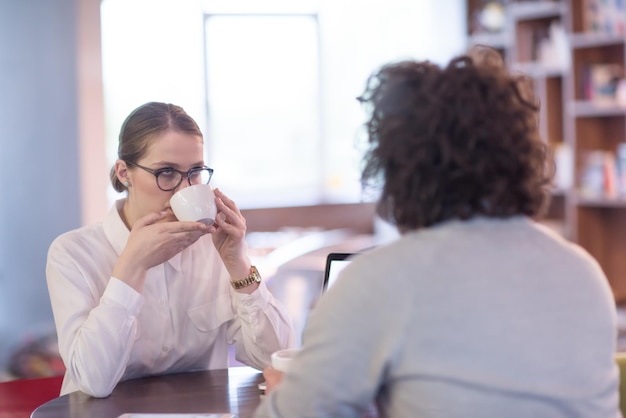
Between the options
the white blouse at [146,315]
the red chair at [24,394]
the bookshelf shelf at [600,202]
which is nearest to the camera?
the white blouse at [146,315]

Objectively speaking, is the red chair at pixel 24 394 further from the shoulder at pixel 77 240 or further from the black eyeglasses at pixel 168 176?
the black eyeglasses at pixel 168 176

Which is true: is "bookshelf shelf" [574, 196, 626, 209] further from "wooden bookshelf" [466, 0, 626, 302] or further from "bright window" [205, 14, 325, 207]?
"bright window" [205, 14, 325, 207]

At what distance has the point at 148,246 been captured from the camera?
1.64 m

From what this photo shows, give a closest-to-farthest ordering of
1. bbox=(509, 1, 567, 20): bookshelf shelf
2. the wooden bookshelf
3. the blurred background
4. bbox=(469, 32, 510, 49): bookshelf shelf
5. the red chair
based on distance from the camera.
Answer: the red chair
the wooden bookshelf
bbox=(509, 1, 567, 20): bookshelf shelf
the blurred background
bbox=(469, 32, 510, 49): bookshelf shelf

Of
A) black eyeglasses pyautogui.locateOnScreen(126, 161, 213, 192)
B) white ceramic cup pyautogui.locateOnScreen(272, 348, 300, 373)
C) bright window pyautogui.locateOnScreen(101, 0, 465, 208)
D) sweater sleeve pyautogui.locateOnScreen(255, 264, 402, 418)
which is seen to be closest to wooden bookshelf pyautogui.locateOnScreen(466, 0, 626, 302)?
bright window pyautogui.locateOnScreen(101, 0, 465, 208)

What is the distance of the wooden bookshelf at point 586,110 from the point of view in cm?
524

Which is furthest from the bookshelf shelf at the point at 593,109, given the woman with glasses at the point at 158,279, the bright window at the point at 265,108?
the woman with glasses at the point at 158,279

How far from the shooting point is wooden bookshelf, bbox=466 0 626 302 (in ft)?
17.2

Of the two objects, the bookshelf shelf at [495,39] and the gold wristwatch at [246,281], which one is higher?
the bookshelf shelf at [495,39]

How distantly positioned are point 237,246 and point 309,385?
0.83 metres

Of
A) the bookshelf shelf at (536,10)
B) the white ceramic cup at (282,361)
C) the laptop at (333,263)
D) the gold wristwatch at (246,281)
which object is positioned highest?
the bookshelf shelf at (536,10)

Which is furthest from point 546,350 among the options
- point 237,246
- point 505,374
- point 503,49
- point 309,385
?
point 503,49

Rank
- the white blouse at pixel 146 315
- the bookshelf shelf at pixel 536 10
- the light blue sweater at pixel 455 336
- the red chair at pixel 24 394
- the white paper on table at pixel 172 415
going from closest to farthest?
the light blue sweater at pixel 455 336 → the white paper on table at pixel 172 415 → the white blouse at pixel 146 315 → the red chair at pixel 24 394 → the bookshelf shelf at pixel 536 10

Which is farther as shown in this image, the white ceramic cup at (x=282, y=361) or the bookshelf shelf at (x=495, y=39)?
the bookshelf shelf at (x=495, y=39)
